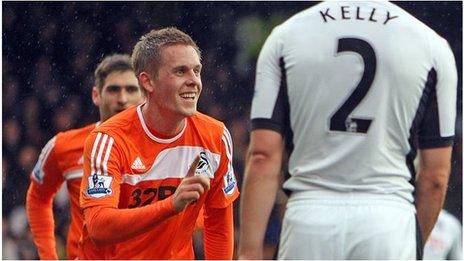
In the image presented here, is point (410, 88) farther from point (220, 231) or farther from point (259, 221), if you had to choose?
point (220, 231)

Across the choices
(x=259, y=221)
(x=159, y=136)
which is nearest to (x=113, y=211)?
(x=159, y=136)

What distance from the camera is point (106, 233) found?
14.6 ft

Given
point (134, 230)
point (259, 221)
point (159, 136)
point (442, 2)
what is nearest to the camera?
point (259, 221)

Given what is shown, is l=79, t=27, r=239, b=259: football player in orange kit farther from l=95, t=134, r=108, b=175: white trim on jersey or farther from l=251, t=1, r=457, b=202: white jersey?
l=251, t=1, r=457, b=202: white jersey

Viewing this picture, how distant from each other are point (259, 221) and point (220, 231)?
49.6 inches

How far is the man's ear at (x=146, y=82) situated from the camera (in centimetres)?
465

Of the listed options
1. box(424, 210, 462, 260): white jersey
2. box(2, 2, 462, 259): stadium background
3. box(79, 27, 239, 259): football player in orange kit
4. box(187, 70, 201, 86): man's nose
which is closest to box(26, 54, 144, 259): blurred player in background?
box(79, 27, 239, 259): football player in orange kit

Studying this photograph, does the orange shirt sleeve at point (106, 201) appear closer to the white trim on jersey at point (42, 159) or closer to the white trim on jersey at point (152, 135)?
the white trim on jersey at point (152, 135)

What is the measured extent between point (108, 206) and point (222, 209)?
1.88 ft

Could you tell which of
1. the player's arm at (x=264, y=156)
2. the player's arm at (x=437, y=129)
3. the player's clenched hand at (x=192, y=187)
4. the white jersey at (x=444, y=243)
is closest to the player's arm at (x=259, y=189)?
the player's arm at (x=264, y=156)

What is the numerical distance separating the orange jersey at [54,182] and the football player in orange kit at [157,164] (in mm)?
792

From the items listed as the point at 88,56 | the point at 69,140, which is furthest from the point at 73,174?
the point at 88,56

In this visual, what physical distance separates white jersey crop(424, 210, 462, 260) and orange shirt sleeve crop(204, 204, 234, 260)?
3.27 meters

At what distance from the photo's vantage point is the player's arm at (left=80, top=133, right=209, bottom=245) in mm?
4324
